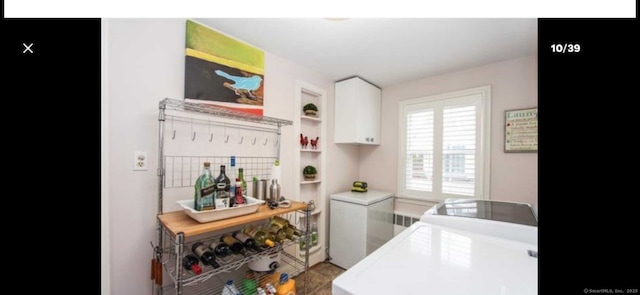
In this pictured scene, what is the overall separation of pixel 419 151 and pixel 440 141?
223 mm

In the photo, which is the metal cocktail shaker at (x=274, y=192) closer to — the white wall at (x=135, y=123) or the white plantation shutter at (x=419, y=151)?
the white wall at (x=135, y=123)

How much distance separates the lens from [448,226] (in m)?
1.03

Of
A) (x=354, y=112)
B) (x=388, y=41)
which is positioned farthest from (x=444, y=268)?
(x=354, y=112)

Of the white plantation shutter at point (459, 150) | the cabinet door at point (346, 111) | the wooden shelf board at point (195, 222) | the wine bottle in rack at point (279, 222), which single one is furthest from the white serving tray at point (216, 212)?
the white plantation shutter at point (459, 150)

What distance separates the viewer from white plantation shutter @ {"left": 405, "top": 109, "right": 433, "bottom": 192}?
2.26m

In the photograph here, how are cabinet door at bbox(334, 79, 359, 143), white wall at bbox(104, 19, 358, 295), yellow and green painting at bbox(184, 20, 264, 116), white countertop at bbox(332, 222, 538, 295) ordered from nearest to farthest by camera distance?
white countertop at bbox(332, 222, 538, 295), white wall at bbox(104, 19, 358, 295), yellow and green painting at bbox(184, 20, 264, 116), cabinet door at bbox(334, 79, 359, 143)

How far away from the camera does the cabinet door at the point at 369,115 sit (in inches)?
90.3

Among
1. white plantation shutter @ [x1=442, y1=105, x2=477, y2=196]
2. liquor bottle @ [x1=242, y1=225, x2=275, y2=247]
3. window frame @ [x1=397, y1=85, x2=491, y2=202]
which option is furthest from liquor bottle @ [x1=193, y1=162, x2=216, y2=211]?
white plantation shutter @ [x1=442, y1=105, x2=477, y2=196]

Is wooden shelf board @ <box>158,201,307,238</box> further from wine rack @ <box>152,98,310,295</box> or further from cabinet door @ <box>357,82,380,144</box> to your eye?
cabinet door @ <box>357,82,380,144</box>

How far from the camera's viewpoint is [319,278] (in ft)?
6.49

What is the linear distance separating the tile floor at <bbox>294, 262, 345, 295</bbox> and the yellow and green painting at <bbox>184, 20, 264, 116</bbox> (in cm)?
147
